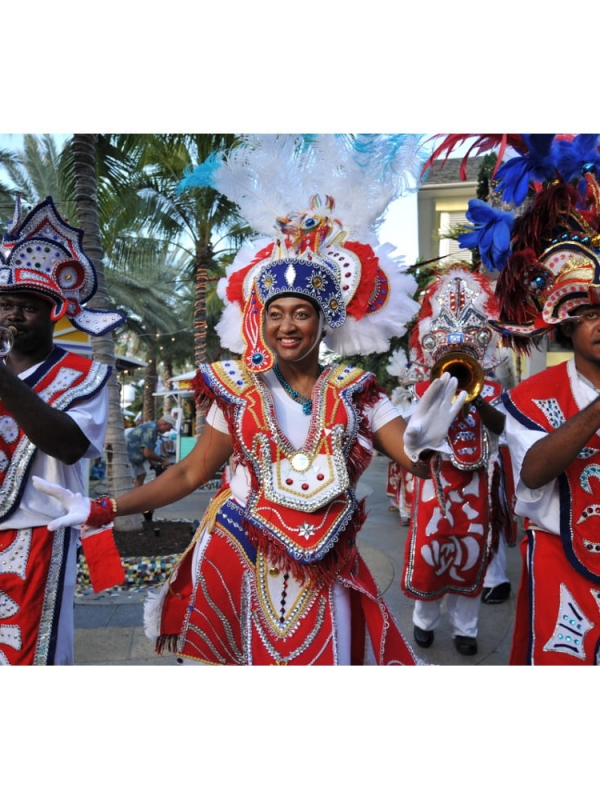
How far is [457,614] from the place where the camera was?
4.47 meters

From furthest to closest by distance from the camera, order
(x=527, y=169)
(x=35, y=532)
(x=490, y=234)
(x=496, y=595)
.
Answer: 1. (x=496, y=595)
2. (x=490, y=234)
3. (x=527, y=169)
4. (x=35, y=532)

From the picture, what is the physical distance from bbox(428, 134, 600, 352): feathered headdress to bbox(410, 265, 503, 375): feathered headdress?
156cm

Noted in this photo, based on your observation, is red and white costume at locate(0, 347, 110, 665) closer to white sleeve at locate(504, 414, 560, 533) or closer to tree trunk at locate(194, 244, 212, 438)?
white sleeve at locate(504, 414, 560, 533)

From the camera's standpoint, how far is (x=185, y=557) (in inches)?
102

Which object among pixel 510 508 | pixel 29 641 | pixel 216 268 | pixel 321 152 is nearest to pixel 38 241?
pixel 321 152

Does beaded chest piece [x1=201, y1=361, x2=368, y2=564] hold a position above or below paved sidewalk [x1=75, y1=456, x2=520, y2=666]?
above

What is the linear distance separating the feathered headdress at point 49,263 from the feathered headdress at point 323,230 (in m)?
0.58

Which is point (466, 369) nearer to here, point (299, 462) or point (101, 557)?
point (299, 462)

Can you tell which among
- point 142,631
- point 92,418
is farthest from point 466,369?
point 142,631

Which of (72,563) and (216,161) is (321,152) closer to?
(216,161)

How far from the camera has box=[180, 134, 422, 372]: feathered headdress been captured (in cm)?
254

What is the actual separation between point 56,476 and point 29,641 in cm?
62

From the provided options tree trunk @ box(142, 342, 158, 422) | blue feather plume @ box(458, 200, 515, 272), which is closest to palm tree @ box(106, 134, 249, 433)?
blue feather plume @ box(458, 200, 515, 272)

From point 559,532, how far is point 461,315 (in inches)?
91.8
